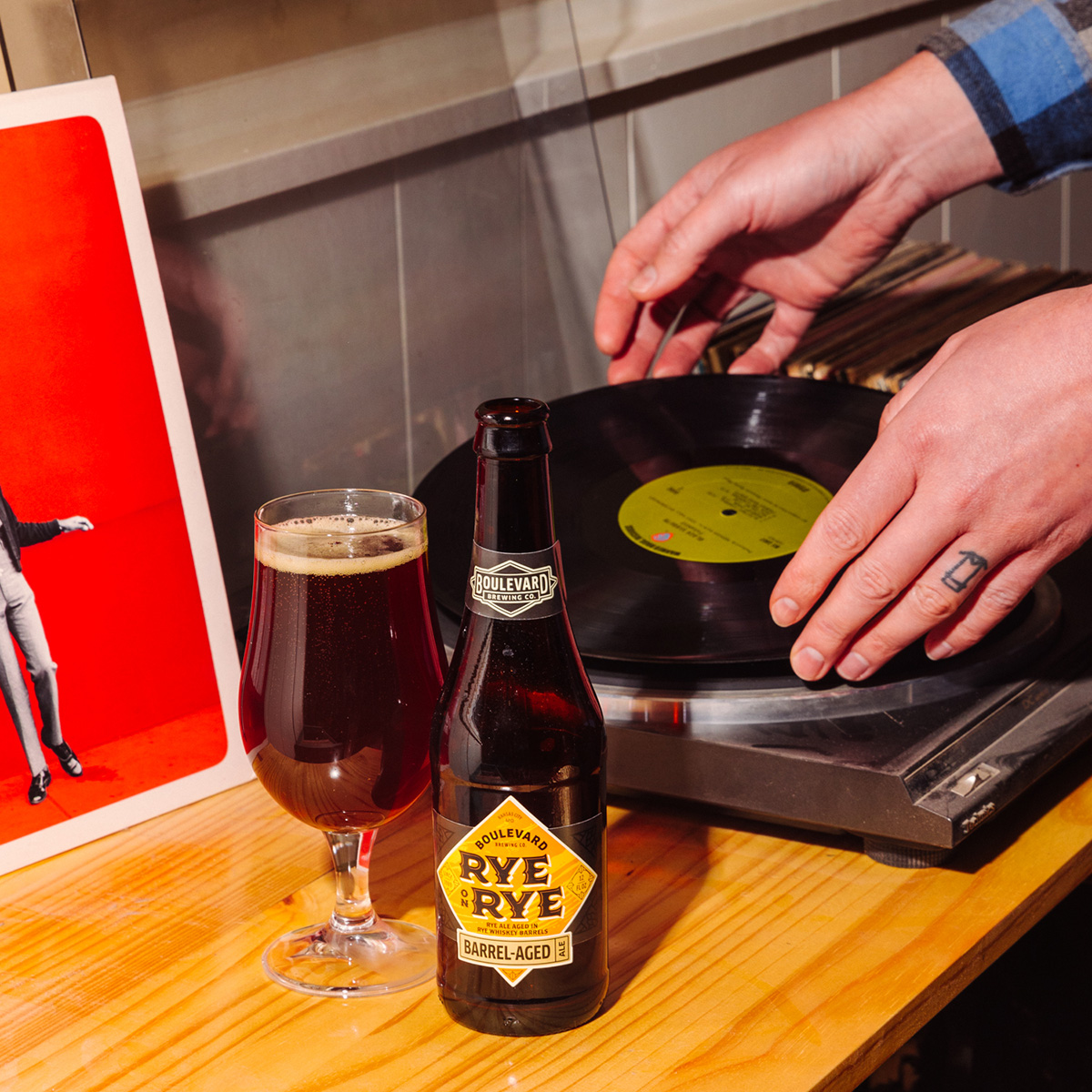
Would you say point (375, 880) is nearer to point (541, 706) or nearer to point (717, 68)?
point (541, 706)

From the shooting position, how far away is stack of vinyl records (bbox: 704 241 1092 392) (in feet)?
4.53

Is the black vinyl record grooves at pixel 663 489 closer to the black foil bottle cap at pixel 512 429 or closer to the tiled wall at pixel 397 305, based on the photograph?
the tiled wall at pixel 397 305

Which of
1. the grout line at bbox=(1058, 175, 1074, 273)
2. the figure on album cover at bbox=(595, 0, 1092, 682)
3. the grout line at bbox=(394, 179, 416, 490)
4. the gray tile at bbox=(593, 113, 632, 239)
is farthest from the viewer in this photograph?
the grout line at bbox=(1058, 175, 1074, 273)

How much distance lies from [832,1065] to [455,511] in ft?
1.73

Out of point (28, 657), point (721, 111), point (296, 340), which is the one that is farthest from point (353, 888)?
point (721, 111)

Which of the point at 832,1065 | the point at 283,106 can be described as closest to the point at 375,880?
the point at 832,1065

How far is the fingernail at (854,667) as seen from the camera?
0.87 m

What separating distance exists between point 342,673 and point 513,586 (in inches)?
4.4

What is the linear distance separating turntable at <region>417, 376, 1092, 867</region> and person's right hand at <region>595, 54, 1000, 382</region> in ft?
0.93

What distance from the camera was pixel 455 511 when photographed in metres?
1.03

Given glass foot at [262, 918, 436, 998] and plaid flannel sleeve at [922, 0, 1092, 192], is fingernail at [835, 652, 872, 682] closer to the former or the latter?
glass foot at [262, 918, 436, 998]

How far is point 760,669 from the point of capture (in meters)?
0.88

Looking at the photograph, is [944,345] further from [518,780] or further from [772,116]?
[772,116]

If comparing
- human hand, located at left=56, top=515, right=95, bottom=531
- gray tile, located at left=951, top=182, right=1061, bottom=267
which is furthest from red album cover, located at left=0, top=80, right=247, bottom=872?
gray tile, located at left=951, top=182, right=1061, bottom=267
